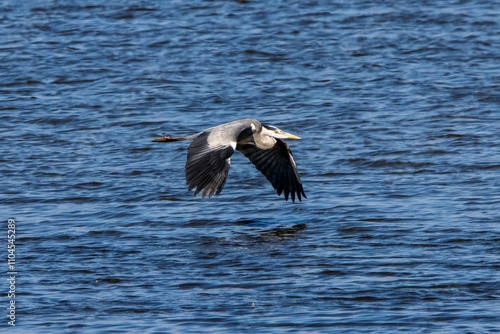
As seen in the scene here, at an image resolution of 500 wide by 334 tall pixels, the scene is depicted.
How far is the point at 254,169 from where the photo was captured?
440 inches

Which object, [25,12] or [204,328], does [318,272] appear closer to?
[204,328]

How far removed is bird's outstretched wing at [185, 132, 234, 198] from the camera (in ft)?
25.9

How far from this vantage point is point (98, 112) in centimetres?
1396

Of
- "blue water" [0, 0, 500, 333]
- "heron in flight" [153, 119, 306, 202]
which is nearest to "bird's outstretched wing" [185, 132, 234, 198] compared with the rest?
"heron in flight" [153, 119, 306, 202]

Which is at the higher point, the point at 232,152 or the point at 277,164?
the point at 232,152

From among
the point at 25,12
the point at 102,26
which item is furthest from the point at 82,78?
the point at 25,12

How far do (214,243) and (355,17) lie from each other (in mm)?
11457

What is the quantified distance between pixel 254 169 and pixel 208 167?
3.16m

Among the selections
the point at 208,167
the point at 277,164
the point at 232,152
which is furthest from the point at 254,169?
the point at 208,167

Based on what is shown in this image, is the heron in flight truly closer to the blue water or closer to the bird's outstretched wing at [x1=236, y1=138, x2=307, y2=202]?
the bird's outstretched wing at [x1=236, y1=138, x2=307, y2=202]

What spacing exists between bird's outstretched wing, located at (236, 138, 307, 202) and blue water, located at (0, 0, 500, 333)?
1.06ft

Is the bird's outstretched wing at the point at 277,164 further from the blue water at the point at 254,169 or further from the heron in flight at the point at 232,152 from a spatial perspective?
the blue water at the point at 254,169

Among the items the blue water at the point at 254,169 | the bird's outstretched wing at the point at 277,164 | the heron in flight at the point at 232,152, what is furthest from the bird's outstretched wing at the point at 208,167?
the bird's outstretched wing at the point at 277,164

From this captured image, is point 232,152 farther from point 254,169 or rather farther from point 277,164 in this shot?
point 254,169
